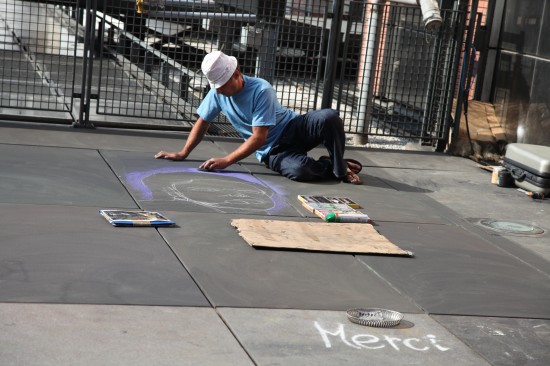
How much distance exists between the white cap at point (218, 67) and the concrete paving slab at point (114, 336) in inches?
130

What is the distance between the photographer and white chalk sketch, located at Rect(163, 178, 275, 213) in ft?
22.6

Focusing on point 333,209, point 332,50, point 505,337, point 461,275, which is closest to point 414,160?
point 332,50

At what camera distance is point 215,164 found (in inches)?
309

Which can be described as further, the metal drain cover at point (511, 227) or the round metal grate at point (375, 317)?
the metal drain cover at point (511, 227)

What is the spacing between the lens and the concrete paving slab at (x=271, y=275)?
495cm

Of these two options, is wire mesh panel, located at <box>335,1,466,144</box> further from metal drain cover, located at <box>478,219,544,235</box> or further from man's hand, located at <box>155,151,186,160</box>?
metal drain cover, located at <box>478,219,544,235</box>

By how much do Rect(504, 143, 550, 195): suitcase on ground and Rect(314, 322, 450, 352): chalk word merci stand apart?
4.18m

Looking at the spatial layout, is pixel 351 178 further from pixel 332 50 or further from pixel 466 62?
pixel 466 62

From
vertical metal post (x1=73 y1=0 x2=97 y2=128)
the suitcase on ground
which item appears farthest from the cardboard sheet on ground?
vertical metal post (x1=73 y1=0 x2=97 y2=128)

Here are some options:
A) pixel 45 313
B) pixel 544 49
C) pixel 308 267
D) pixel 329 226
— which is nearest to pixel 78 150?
pixel 329 226

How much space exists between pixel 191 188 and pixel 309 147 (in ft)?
4.94

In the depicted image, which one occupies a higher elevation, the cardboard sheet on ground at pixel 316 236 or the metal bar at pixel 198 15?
the metal bar at pixel 198 15

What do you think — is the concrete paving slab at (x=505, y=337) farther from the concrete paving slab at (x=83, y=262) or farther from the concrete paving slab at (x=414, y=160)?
the concrete paving slab at (x=414, y=160)

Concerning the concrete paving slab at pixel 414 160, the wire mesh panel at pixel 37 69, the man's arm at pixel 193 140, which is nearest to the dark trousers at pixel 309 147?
the man's arm at pixel 193 140
